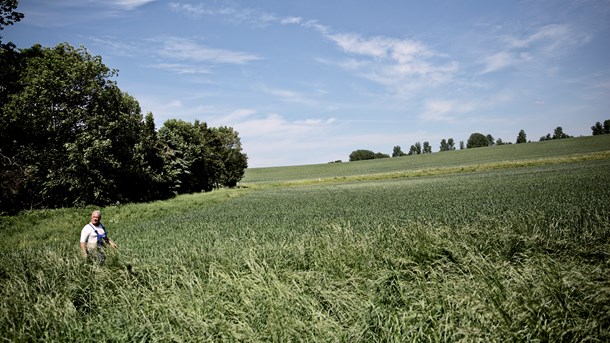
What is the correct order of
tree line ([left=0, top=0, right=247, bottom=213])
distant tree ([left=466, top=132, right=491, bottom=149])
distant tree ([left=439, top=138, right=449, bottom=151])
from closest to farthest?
tree line ([left=0, top=0, right=247, bottom=213])
distant tree ([left=466, top=132, right=491, bottom=149])
distant tree ([left=439, top=138, right=449, bottom=151])

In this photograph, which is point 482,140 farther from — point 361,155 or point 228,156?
point 228,156

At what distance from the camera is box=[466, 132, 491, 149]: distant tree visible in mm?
141775

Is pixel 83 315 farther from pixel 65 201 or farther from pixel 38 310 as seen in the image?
pixel 65 201

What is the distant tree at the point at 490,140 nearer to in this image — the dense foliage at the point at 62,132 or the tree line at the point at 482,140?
the tree line at the point at 482,140

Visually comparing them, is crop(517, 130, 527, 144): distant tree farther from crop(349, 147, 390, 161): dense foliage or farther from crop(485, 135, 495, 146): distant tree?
crop(349, 147, 390, 161): dense foliage

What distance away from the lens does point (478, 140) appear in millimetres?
142625

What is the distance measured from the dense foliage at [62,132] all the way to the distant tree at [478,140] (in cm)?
14549

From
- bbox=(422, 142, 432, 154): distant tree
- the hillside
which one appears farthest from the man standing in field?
bbox=(422, 142, 432, 154): distant tree

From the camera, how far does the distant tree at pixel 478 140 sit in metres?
142

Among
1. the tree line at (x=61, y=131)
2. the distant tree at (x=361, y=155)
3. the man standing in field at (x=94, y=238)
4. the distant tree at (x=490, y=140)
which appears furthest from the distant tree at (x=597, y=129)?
the man standing in field at (x=94, y=238)

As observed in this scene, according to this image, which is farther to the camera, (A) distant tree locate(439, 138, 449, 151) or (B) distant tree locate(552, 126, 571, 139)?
(A) distant tree locate(439, 138, 449, 151)

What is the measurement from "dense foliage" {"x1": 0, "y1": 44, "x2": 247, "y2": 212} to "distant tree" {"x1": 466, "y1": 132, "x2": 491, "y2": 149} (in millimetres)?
145486

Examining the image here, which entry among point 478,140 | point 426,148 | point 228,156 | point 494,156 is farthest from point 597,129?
point 228,156

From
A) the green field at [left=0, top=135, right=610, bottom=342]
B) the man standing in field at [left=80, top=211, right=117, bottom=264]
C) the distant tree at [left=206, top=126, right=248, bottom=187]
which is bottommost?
the green field at [left=0, top=135, right=610, bottom=342]
